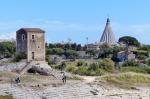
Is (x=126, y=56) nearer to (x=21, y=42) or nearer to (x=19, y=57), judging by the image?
(x=21, y=42)

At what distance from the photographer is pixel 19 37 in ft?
161

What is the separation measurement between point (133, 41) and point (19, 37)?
87946mm

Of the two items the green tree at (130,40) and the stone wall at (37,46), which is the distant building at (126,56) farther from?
the stone wall at (37,46)

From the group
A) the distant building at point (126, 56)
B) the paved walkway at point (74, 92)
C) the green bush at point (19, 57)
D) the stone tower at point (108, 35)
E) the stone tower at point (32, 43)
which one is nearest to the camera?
the paved walkway at point (74, 92)

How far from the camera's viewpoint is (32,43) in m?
48.2

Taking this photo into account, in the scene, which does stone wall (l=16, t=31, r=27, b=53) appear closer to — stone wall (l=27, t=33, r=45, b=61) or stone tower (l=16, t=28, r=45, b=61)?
stone tower (l=16, t=28, r=45, b=61)

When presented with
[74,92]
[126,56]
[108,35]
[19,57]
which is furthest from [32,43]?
[108,35]

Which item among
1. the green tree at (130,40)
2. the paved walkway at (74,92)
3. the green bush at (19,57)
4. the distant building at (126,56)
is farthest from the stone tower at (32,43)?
the green tree at (130,40)

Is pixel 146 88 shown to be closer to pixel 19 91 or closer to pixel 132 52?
pixel 19 91

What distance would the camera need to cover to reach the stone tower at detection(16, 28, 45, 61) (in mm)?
48094

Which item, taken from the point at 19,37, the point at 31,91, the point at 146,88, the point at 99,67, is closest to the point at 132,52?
the point at 99,67

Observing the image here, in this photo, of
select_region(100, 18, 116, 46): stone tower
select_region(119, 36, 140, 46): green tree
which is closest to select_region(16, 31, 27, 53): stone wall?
select_region(119, 36, 140, 46): green tree

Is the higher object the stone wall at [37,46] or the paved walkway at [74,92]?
the stone wall at [37,46]

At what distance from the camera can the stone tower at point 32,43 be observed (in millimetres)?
48094
